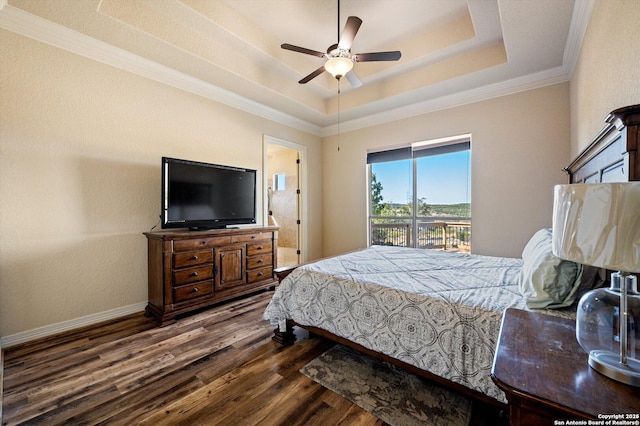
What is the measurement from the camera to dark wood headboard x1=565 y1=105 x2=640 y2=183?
106cm

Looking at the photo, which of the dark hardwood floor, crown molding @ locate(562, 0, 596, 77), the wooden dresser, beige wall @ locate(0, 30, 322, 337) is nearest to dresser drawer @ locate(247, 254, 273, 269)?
the wooden dresser

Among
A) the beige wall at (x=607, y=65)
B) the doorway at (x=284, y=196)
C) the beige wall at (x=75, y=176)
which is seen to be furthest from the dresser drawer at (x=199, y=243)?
the beige wall at (x=607, y=65)

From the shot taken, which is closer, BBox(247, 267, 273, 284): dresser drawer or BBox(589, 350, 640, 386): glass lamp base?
BBox(589, 350, 640, 386): glass lamp base

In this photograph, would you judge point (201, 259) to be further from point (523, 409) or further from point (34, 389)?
point (523, 409)

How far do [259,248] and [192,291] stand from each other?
39.5 inches

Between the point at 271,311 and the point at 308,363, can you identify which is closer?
the point at 308,363

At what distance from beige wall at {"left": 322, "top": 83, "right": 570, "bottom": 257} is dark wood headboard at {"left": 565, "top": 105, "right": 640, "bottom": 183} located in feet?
5.41

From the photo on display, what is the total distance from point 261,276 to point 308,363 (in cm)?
182

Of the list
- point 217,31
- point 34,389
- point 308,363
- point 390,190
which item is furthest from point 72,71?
point 390,190

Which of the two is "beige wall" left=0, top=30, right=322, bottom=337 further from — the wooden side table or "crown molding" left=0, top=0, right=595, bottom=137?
the wooden side table

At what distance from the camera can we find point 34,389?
1.71 m

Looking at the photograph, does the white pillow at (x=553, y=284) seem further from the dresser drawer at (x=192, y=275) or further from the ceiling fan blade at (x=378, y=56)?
the dresser drawer at (x=192, y=275)

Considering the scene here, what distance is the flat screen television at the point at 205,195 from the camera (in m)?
2.84

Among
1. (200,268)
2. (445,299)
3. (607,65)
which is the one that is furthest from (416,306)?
(200,268)
